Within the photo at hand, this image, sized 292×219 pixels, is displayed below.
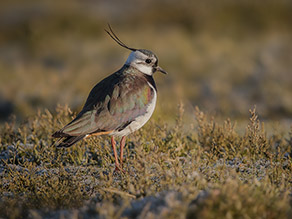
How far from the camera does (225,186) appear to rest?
3098 millimetres

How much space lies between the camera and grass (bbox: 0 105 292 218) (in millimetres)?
3029

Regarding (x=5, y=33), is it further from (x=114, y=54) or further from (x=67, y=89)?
(x=67, y=89)

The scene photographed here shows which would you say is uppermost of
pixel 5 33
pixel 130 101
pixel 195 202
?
pixel 130 101

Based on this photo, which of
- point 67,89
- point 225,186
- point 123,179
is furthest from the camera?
point 67,89

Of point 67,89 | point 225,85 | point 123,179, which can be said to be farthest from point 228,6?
point 123,179

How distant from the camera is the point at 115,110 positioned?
4328mm

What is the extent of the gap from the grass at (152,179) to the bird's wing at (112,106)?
319 mm

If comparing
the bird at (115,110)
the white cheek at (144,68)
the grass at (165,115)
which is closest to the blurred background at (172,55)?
the grass at (165,115)

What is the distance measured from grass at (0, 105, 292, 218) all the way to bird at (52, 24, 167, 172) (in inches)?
10.7

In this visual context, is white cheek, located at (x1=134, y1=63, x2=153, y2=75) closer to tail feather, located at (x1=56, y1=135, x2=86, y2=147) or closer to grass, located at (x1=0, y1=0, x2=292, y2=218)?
grass, located at (x1=0, y1=0, x2=292, y2=218)

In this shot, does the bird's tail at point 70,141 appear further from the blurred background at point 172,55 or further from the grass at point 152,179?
the blurred background at point 172,55

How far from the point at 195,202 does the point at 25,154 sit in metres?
2.79

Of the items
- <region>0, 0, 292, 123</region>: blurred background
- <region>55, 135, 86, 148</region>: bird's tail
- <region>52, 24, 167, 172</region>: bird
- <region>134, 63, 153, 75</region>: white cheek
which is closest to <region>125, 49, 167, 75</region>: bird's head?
<region>134, 63, 153, 75</region>: white cheek

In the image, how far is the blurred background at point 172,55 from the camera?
31.9 ft
